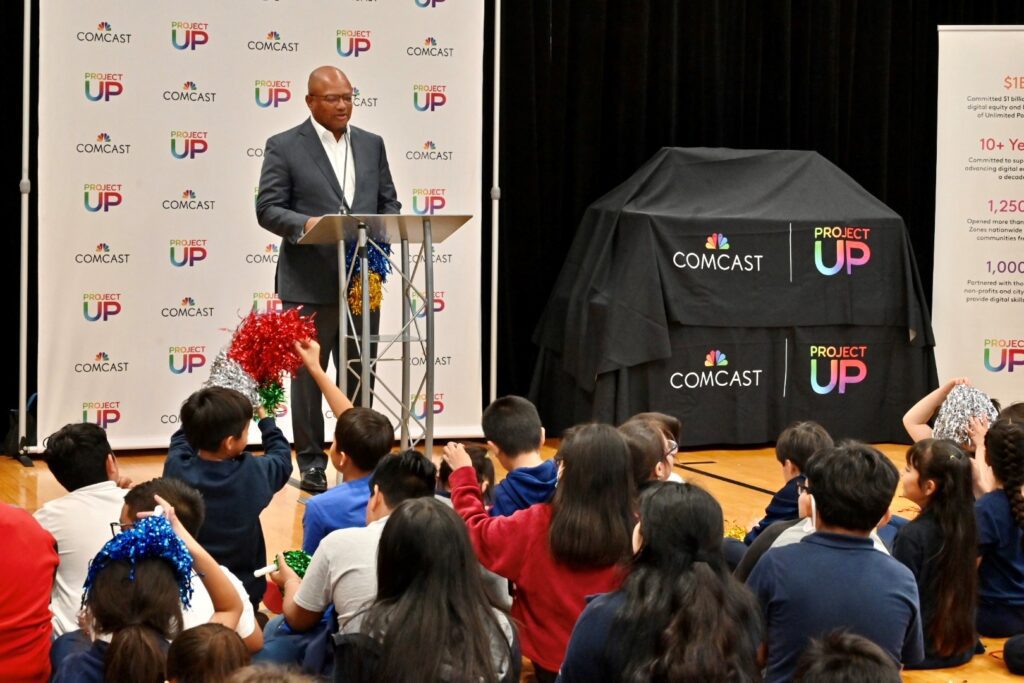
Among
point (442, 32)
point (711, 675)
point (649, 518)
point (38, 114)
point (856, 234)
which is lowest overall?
point (711, 675)

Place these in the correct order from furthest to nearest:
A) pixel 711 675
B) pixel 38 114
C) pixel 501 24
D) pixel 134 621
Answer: pixel 501 24
pixel 38 114
pixel 134 621
pixel 711 675

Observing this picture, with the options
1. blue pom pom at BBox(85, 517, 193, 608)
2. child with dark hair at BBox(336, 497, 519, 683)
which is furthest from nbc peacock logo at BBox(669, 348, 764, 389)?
child with dark hair at BBox(336, 497, 519, 683)

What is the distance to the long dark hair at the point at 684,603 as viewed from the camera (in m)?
2.28

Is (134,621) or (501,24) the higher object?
(501,24)

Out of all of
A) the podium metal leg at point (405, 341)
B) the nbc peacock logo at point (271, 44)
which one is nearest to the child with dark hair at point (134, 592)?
the podium metal leg at point (405, 341)

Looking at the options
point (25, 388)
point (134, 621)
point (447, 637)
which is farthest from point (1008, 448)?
point (25, 388)

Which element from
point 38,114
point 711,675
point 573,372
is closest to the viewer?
point 711,675

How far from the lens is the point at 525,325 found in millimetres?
8273

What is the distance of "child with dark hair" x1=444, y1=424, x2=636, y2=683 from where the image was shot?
3154 mm

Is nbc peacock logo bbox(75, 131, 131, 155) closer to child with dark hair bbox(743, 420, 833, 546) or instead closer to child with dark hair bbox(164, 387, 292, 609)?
child with dark hair bbox(164, 387, 292, 609)

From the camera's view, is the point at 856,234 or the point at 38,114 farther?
the point at 856,234

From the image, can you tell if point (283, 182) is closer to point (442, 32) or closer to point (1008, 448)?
point (442, 32)

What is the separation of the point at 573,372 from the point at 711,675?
5.10m

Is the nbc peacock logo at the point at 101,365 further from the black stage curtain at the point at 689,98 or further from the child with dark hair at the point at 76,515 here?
the child with dark hair at the point at 76,515
